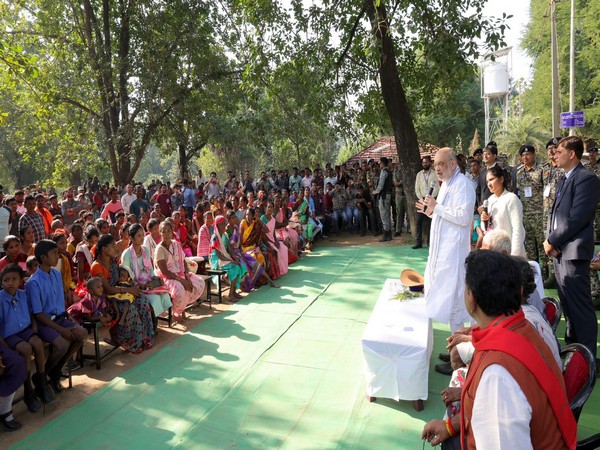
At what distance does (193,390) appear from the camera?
4.00 meters

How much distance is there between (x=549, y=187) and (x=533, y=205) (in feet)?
3.12

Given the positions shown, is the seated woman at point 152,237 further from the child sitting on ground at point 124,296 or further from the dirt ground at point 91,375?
the dirt ground at point 91,375

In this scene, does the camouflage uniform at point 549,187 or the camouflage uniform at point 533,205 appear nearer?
the camouflage uniform at point 549,187

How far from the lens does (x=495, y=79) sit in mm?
30500

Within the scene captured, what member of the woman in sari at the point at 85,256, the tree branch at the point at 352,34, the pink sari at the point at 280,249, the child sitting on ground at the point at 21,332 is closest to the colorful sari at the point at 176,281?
the woman in sari at the point at 85,256

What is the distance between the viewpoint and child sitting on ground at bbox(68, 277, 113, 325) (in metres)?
4.55

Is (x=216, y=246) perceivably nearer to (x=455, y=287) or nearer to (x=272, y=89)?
(x=455, y=287)

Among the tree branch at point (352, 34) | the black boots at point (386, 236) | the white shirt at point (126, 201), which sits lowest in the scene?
the black boots at point (386, 236)

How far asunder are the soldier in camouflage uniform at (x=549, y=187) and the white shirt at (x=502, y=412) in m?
4.06

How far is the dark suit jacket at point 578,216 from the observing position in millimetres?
3652

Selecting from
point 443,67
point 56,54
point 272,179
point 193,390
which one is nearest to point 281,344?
point 193,390

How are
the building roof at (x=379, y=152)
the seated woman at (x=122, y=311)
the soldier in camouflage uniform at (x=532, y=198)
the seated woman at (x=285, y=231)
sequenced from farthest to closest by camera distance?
the building roof at (x=379, y=152), the seated woman at (x=285, y=231), the soldier in camouflage uniform at (x=532, y=198), the seated woman at (x=122, y=311)

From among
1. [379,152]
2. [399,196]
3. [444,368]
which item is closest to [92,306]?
[444,368]

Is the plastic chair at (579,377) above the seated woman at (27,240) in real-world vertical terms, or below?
below
